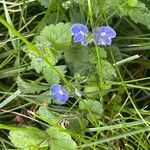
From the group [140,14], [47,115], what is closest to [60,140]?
[47,115]

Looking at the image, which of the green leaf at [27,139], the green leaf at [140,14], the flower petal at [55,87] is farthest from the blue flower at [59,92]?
the green leaf at [140,14]

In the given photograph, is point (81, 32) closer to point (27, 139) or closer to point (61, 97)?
point (61, 97)

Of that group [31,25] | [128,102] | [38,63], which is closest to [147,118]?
[128,102]

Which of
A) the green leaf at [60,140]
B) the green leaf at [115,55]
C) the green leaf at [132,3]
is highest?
the green leaf at [132,3]

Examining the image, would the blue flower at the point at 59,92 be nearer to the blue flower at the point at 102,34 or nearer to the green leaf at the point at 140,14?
the blue flower at the point at 102,34

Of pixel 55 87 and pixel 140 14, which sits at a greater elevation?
pixel 140 14
